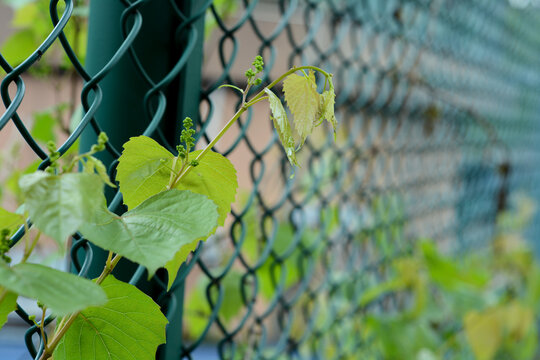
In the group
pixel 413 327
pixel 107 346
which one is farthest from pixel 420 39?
pixel 107 346

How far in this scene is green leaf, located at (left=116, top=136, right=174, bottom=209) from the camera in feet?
0.89

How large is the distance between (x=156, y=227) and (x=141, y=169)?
5cm

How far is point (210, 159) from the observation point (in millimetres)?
284

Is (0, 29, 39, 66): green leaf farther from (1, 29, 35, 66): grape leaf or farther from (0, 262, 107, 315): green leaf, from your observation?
(0, 262, 107, 315): green leaf

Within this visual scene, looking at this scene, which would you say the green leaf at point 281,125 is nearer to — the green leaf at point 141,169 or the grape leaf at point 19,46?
the green leaf at point 141,169

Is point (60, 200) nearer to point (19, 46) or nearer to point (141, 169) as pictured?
point (141, 169)

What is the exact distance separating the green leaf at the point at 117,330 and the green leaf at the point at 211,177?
0.06 m

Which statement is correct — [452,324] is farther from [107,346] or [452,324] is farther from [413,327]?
[107,346]

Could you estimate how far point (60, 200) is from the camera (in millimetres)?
192

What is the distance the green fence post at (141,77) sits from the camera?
353mm

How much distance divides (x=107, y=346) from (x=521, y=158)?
7.38 ft

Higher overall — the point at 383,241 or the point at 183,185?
the point at 183,185

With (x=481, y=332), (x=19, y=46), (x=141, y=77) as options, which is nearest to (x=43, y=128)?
(x=19, y=46)

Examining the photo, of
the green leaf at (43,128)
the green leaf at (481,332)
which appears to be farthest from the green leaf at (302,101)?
the green leaf at (481,332)
